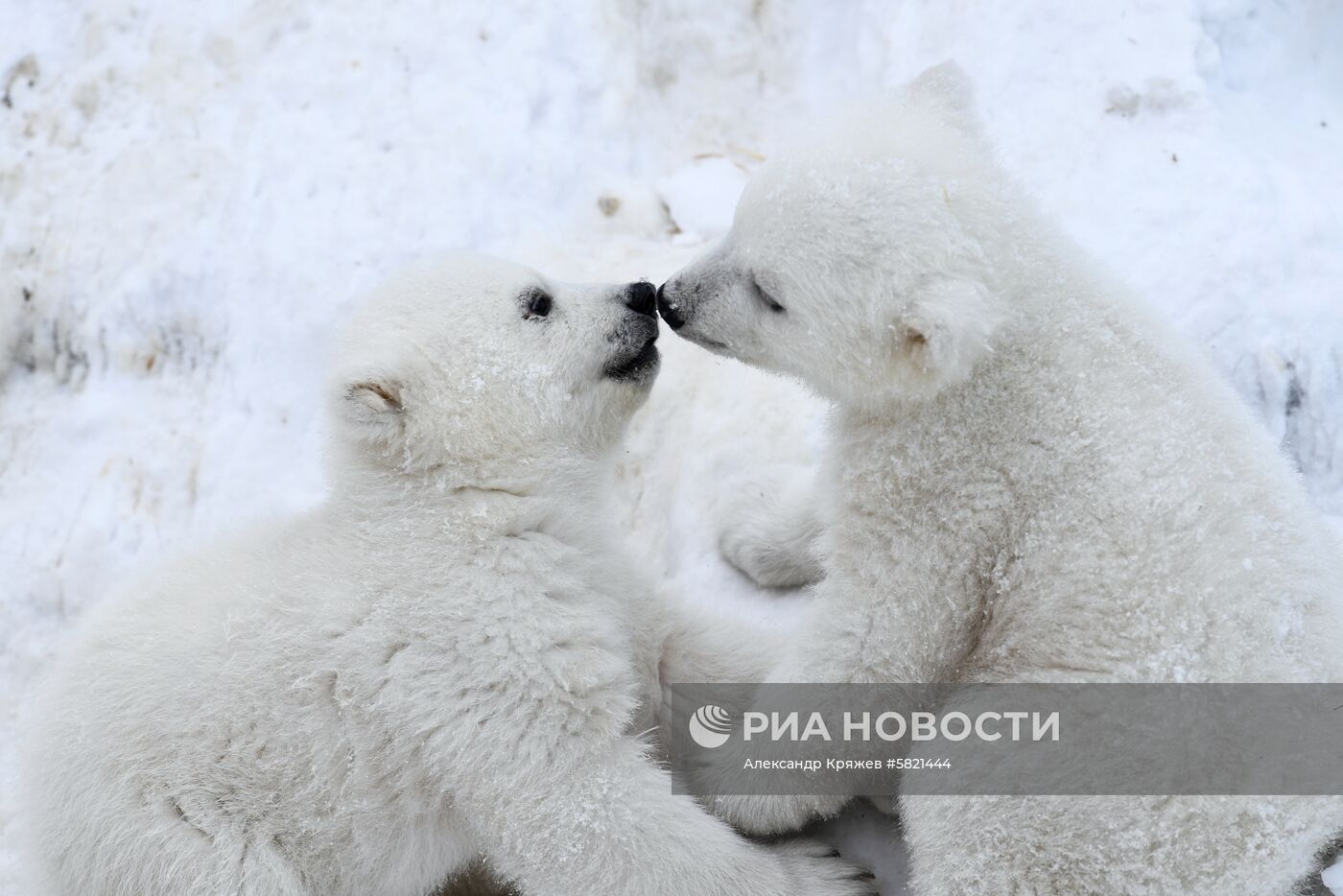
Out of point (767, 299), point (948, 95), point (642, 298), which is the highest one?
point (948, 95)

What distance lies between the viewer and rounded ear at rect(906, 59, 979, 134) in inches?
156

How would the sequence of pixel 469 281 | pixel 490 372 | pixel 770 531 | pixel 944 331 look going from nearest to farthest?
pixel 944 331 → pixel 490 372 → pixel 469 281 → pixel 770 531

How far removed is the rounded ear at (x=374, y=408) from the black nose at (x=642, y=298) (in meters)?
0.91

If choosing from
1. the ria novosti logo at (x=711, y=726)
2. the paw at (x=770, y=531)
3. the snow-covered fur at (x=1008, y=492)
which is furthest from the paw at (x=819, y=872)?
the paw at (x=770, y=531)

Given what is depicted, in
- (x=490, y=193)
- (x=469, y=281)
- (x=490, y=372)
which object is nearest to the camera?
(x=490, y=372)

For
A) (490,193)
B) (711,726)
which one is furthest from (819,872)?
(490,193)

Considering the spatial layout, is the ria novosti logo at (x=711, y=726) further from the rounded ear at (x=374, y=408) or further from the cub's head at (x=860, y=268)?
the rounded ear at (x=374, y=408)

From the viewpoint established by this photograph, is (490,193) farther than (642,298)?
Yes

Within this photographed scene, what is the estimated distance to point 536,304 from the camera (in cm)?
384

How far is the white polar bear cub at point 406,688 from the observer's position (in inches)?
127

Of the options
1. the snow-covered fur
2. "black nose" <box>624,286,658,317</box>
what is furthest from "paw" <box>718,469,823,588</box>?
"black nose" <box>624,286,658,317</box>

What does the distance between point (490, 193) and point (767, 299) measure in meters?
2.88

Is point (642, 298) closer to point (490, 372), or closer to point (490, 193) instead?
point (490, 372)

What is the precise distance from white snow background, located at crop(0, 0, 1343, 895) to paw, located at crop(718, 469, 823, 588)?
0.46ft
